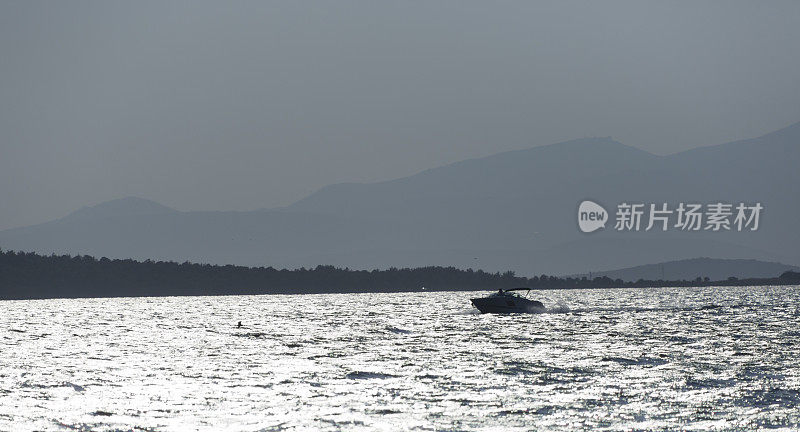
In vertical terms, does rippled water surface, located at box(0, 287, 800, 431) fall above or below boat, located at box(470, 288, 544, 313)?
below

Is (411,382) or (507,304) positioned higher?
(507,304)

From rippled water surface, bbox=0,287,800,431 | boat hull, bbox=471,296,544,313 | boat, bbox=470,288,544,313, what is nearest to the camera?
rippled water surface, bbox=0,287,800,431

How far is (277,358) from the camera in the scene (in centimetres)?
8550

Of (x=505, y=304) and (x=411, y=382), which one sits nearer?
(x=411, y=382)

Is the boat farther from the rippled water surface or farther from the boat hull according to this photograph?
the rippled water surface

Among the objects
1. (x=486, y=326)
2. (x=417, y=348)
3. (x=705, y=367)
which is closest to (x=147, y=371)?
(x=417, y=348)

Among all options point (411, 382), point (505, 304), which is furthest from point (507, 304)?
point (411, 382)

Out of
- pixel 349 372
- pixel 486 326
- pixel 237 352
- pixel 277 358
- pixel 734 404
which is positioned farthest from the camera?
pixel 486 326

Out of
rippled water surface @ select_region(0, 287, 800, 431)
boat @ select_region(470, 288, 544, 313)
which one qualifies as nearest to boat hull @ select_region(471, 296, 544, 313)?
boat @ select_region(470, 288, 544, 313)

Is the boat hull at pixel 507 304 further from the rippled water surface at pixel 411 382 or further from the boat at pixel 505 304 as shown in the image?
the rippled water surface at pixel 411 382

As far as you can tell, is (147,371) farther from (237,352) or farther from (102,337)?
(102,337)

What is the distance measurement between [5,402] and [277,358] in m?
32.4

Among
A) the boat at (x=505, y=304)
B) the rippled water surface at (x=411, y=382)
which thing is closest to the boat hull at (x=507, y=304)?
the boat at (x=505, y=304)

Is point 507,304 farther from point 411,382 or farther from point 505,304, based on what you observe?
point 411,382
